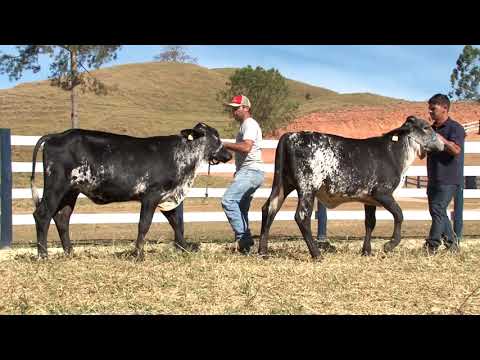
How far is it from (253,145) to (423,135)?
2.23 m

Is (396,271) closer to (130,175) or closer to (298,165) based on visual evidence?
(298,165)

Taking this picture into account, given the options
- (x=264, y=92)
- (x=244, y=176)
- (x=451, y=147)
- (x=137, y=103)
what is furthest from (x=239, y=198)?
(x=137, y=103)

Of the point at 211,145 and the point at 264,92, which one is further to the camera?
the point at 264,92

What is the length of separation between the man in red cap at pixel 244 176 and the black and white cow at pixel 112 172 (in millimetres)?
590

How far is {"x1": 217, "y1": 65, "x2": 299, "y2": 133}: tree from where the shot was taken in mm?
42688

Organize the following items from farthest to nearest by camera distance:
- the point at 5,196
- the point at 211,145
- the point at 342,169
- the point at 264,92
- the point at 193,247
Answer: the point at 264,92 → the point at 5,196 → the point at 193,247 → the point at 211,145 → the point at 342,169

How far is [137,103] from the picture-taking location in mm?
61938

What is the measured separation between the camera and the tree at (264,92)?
4269cm

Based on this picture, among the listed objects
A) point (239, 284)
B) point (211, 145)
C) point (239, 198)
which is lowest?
point (239, 284)

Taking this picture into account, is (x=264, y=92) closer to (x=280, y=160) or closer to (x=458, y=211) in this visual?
(x=458, y=211)

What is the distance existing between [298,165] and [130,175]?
2.02m

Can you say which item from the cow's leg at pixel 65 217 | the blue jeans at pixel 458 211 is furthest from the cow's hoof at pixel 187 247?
the blue jeans at pixel 458 211

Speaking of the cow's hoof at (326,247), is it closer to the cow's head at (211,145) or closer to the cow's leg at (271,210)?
the cow's leg at (271,210)

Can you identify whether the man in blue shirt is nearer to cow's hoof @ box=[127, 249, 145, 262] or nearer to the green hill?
cow's hoof @ box=[127, 249, 145, 262]
